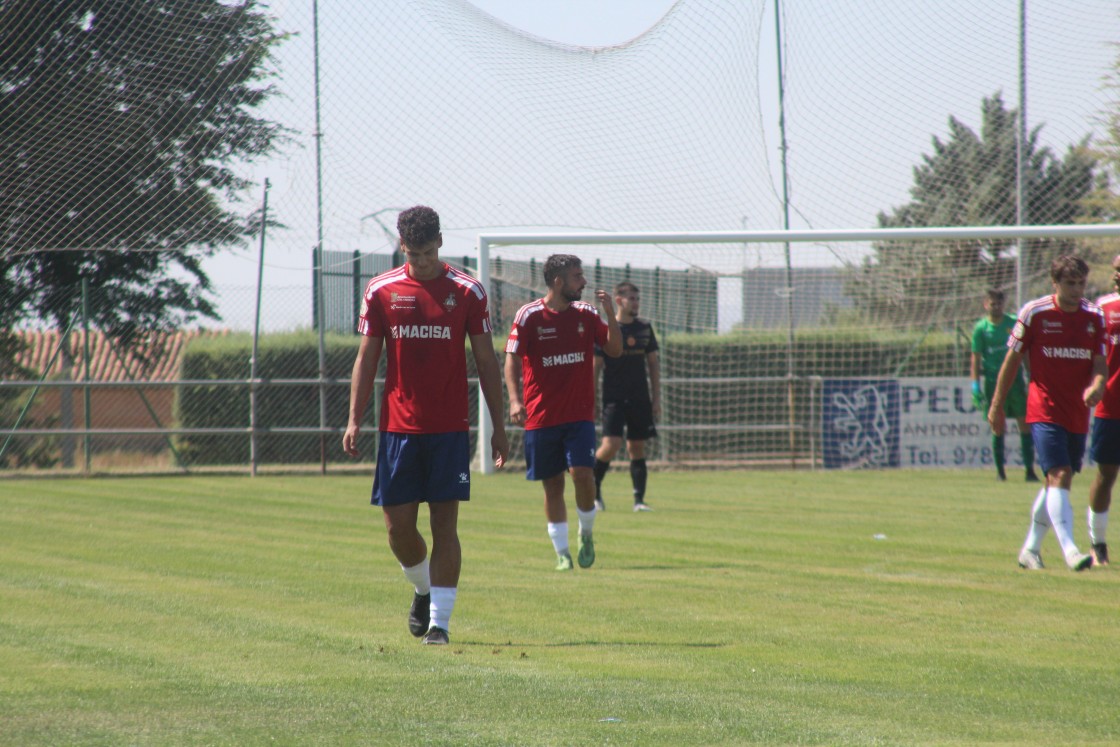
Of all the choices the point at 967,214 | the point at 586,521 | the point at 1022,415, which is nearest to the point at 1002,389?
the point at 586,521

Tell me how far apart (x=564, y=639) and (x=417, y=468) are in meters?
1.14

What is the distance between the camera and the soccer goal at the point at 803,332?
20.2m

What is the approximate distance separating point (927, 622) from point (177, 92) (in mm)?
12723

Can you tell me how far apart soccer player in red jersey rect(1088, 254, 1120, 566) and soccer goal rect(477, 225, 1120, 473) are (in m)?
9.27

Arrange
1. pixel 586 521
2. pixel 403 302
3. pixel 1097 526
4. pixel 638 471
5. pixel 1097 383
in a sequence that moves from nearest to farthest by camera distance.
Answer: pixel 403 302, pixel 1097 383, pixel 1097 526, pixel 586 521, pixel 638 471

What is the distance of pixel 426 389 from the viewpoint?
6.54 meters

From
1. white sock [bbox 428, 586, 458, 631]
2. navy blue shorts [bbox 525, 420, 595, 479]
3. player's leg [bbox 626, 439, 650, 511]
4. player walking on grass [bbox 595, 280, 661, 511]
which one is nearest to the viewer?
white sock [bbox 428, 586, 458, 631]

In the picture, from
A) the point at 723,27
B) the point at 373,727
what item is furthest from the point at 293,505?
the point at 373,727

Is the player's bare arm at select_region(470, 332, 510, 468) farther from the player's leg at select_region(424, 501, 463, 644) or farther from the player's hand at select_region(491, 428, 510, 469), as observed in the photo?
the player's leg at select_region(424, 501, 463, 644)

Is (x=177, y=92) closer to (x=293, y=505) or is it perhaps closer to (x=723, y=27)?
(x=293, y=505)

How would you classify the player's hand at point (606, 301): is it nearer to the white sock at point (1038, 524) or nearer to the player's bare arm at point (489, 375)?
the player's bare arm at point (489, 375)

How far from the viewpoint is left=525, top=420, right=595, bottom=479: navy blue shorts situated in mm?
9359

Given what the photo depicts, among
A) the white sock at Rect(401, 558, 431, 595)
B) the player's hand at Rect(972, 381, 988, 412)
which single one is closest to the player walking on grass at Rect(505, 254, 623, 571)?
the white sock at Rect(401, 558, 431, 595)

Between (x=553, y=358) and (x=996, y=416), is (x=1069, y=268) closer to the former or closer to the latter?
(x=996, y=416)
